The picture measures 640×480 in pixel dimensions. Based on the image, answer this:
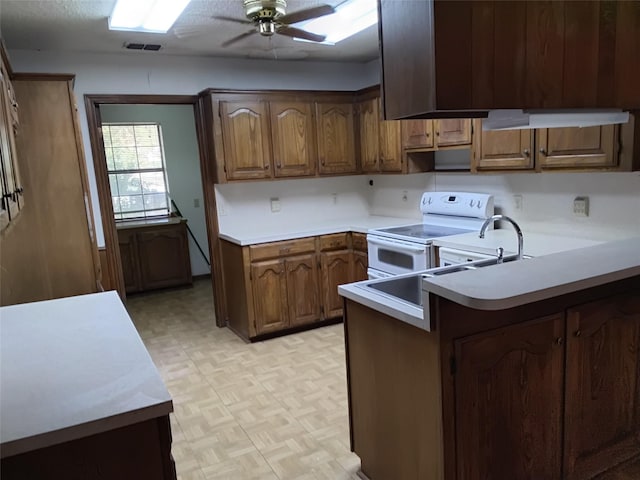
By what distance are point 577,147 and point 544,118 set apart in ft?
3.85

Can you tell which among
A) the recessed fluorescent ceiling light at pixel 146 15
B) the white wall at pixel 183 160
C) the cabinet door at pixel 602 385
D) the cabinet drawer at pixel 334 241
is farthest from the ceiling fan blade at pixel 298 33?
the white wall at pixel 183 160

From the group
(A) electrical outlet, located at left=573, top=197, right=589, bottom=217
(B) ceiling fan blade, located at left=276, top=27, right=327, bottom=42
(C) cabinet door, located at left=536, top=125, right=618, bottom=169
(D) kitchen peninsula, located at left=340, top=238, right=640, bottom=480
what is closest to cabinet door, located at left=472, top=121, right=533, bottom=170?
(C) cabinet door, located at left=536, top=125, right=618, bottom=169

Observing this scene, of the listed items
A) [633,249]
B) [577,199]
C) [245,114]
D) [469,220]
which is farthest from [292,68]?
[633,249]

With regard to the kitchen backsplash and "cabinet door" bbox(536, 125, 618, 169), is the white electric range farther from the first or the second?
"cabinet door" bbox(536, 125, 618, 169)

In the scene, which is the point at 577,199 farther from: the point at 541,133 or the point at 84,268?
the point at 84,268

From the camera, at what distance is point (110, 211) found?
3.87 m

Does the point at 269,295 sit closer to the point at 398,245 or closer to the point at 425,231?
the point at 398,245

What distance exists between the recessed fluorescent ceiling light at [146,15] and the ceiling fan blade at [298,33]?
22.7 inches

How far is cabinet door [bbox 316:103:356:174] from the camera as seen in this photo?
434cm

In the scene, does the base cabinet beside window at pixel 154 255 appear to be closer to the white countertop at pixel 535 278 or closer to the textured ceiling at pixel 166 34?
the textured ceiling at pixel 166 34

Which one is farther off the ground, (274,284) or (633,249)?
(633,249)

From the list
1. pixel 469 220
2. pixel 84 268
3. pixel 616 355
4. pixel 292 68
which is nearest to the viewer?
pixel 616 355

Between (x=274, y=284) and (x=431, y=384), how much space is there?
8.19 ft

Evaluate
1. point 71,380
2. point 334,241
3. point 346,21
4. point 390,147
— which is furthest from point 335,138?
point 71,380
